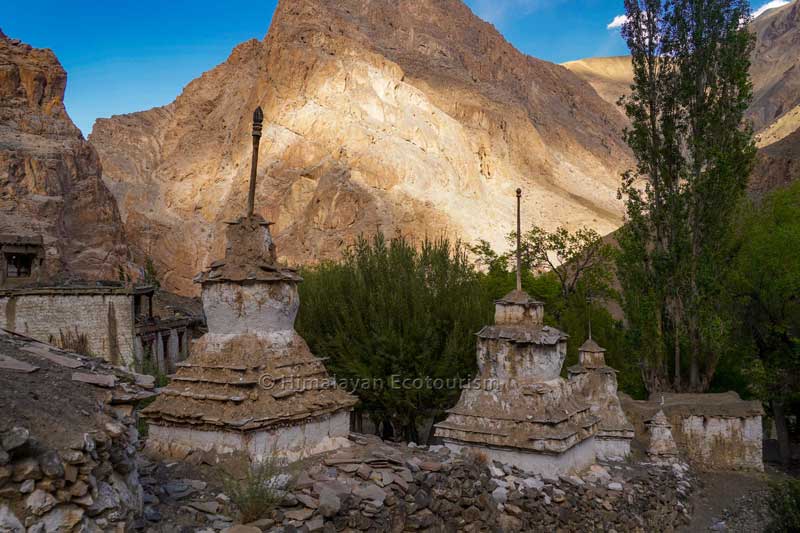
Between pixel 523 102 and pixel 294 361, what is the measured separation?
102 meters

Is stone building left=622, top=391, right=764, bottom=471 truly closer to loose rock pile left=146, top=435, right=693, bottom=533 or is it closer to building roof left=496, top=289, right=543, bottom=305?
loose rock pile left=146, top=435, right=693, bottom=533

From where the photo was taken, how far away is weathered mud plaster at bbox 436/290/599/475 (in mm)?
8406

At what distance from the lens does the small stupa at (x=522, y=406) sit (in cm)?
841

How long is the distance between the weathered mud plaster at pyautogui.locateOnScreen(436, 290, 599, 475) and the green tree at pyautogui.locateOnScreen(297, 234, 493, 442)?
3.63 meters

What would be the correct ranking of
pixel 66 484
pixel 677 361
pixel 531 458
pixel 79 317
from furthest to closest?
pixel 79 317 → pixel 677 361 → pixel 531 458 → pixel 66 484

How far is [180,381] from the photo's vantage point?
7.61 m

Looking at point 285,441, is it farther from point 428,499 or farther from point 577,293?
point 577,293

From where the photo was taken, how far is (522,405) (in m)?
8.70

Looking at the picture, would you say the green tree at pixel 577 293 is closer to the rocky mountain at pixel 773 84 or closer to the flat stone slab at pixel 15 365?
the flat stone slab at pixel 15 365

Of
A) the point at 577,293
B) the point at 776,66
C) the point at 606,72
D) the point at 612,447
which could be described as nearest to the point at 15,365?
the point at 612,447

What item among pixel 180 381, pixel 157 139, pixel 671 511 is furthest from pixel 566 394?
pixel 157 139

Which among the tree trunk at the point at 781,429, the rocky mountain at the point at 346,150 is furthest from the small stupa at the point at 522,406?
the rocky mountain at the point at 346,150

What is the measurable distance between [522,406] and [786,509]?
219 inches

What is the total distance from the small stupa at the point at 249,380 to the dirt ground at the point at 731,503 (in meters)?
7.30
